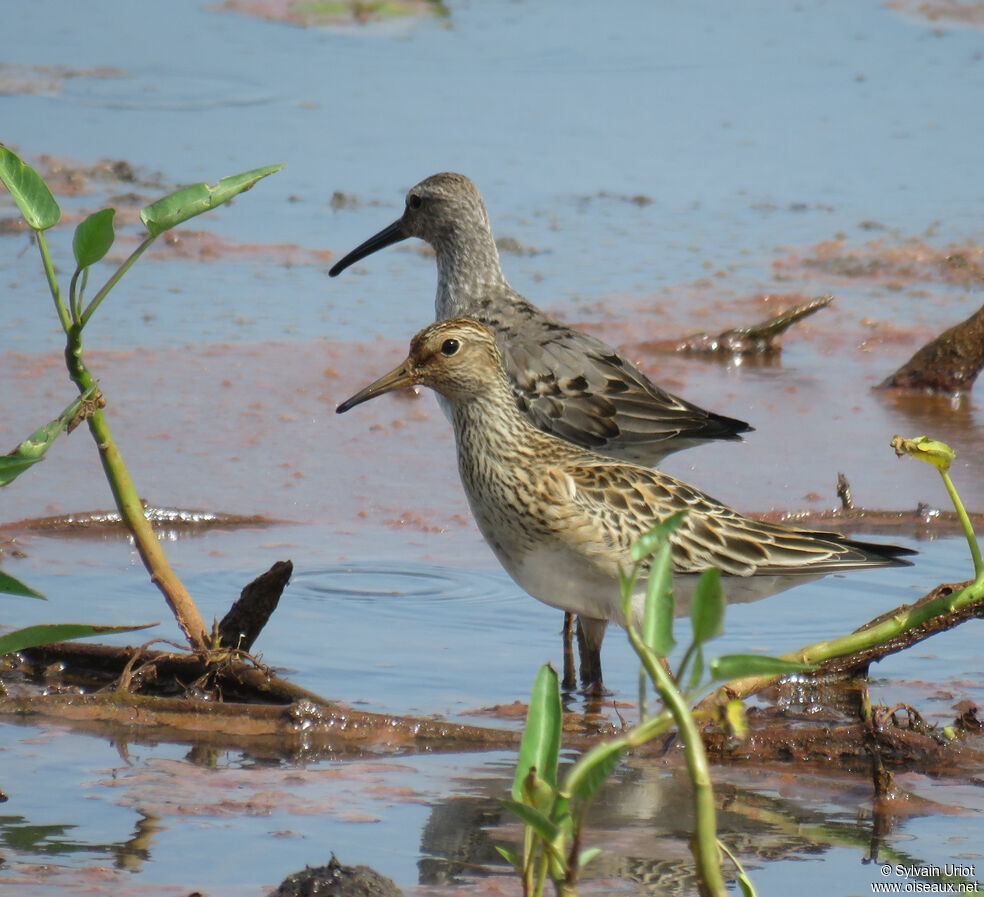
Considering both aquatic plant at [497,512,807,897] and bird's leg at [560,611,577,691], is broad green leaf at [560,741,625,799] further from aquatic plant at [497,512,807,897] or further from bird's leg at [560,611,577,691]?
bird's leg at [560,611,577,691]


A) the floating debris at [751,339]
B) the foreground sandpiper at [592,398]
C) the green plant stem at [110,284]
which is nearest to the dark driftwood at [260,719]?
the green plant stem at [110,284]

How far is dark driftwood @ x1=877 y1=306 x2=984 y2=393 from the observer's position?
9.08 meters

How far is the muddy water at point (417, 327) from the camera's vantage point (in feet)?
14.1

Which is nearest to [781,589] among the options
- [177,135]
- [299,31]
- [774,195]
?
[774,195]

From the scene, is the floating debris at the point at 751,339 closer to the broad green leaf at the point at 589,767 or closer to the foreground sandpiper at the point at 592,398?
the foreground sandpiper at the point at 592,398

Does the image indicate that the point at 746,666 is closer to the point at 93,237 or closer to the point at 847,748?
the point at 93,237

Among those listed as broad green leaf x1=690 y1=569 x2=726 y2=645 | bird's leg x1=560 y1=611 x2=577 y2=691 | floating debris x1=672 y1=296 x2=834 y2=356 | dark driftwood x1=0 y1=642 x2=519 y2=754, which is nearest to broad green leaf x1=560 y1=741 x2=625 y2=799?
broad green leaf x1=690 y1=569 x2=726 y2=645

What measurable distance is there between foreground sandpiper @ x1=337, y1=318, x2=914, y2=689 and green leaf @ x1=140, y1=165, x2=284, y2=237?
5.91 ft

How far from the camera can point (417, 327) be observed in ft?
31.9

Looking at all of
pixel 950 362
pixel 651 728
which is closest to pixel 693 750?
pixel 651 728

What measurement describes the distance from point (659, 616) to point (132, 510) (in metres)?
2.23

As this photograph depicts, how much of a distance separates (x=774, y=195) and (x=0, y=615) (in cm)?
770

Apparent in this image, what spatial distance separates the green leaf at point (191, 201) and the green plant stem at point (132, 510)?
0.32 metres

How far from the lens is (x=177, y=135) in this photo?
12688mm
